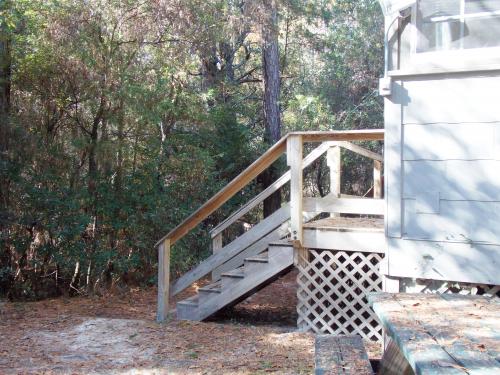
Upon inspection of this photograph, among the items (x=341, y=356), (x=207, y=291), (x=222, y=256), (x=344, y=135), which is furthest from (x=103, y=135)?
(x=341, y=356)

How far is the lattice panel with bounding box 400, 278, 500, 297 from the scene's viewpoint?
209 inches

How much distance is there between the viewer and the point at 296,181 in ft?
21.2

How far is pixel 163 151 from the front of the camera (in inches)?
407

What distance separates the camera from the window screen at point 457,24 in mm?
5148

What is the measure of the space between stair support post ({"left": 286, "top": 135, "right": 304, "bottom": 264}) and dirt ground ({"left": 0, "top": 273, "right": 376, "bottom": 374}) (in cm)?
108

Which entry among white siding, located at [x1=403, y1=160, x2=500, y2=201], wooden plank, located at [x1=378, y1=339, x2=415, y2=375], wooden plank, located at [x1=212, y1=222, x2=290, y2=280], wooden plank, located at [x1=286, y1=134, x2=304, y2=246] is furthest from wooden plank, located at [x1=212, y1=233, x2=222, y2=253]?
wooden plank, located at [x1=378, y1=339, x2=415, y2=375]

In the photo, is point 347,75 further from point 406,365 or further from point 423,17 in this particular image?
point 406,365

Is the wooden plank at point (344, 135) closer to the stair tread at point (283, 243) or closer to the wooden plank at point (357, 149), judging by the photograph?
the stair tread at point (283, 243)

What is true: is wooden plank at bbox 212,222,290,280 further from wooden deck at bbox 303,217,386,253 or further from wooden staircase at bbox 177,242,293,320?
wooden deck at bbox 303,217,386,253

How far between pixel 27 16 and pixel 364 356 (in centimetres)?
761

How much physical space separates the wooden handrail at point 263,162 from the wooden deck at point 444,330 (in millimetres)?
2647

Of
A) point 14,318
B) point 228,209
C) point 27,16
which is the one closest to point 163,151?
point 228,209

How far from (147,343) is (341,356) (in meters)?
3.13

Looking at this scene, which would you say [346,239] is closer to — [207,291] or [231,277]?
[231,277]
